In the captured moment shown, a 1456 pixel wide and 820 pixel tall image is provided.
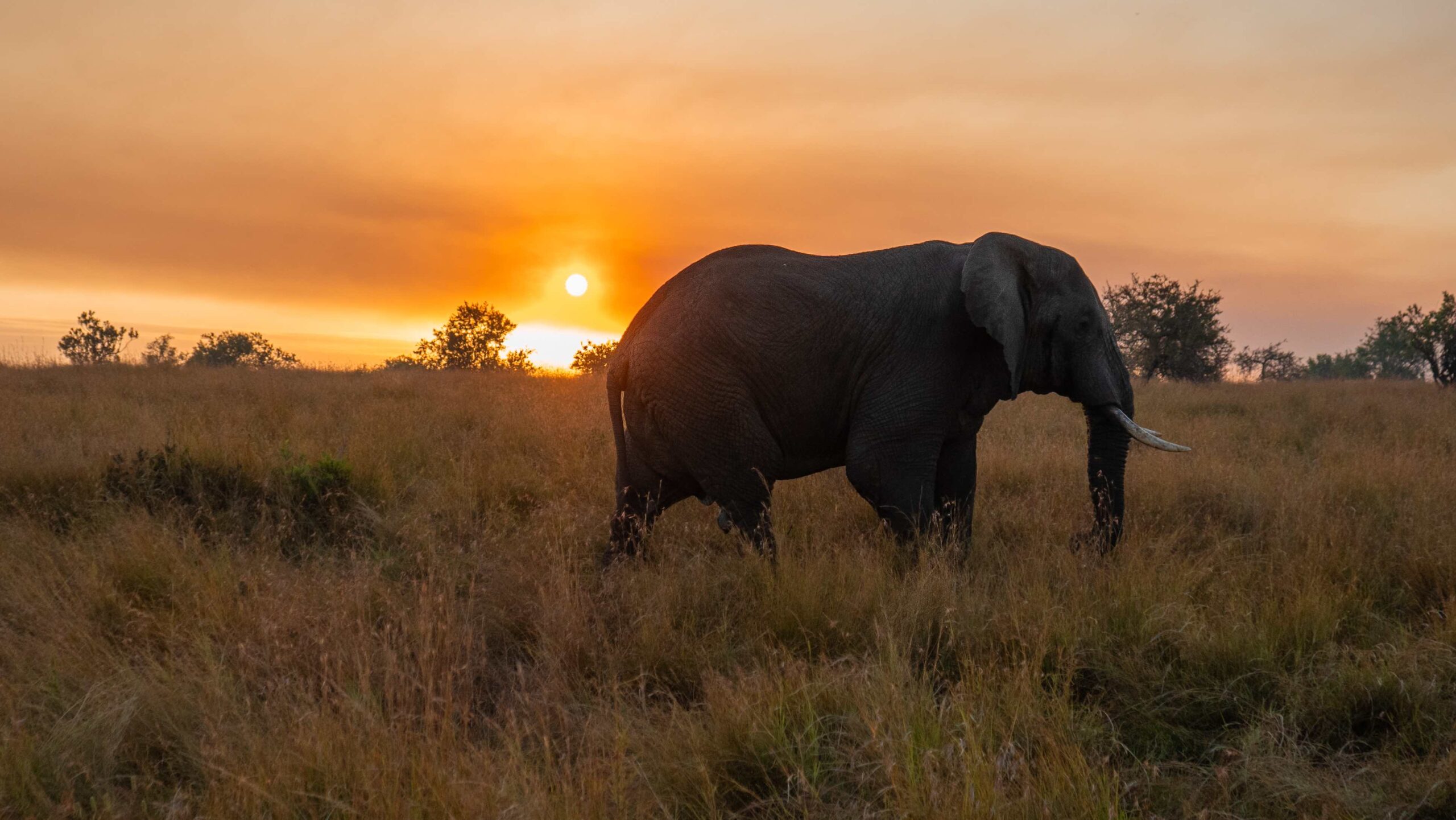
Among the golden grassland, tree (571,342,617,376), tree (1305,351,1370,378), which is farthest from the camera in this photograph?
tree (1305,351,1370,378)

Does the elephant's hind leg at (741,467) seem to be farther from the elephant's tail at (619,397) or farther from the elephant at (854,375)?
the elephant's tail at (619,397)

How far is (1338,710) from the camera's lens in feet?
11.9

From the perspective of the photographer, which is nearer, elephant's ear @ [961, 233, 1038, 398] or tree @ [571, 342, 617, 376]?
elephant's ear @ [961, 233, 1038, 398]

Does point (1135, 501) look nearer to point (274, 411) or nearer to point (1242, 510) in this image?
point (1242, 510)

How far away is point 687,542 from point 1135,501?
369 centimetres

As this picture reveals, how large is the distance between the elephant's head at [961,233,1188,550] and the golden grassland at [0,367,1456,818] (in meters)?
0.50

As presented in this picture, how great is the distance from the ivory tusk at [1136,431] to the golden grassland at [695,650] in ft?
2.02

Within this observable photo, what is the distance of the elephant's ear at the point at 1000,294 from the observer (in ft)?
17.9

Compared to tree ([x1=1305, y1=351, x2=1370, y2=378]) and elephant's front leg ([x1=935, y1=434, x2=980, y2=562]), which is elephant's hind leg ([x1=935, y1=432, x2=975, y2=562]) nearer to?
elephant's front leg ([x1=935, y1=434, x2=980, y2=562])

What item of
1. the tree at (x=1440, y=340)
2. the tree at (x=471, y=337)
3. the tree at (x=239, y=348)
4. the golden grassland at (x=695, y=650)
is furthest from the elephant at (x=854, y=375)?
the tree at (x=239, y=348)

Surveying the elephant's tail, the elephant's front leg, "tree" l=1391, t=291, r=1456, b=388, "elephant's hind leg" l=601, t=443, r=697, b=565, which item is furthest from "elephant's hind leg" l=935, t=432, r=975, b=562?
"tree" l=1391, t=291, r=1456, b=388

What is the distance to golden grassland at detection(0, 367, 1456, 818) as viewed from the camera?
297 cm

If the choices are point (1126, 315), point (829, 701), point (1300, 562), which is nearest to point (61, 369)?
point (829, 701)

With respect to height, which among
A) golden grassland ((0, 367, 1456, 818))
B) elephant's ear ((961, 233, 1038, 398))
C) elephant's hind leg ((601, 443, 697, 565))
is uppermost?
elephant's ear ((961, 233, 1038, 398))
